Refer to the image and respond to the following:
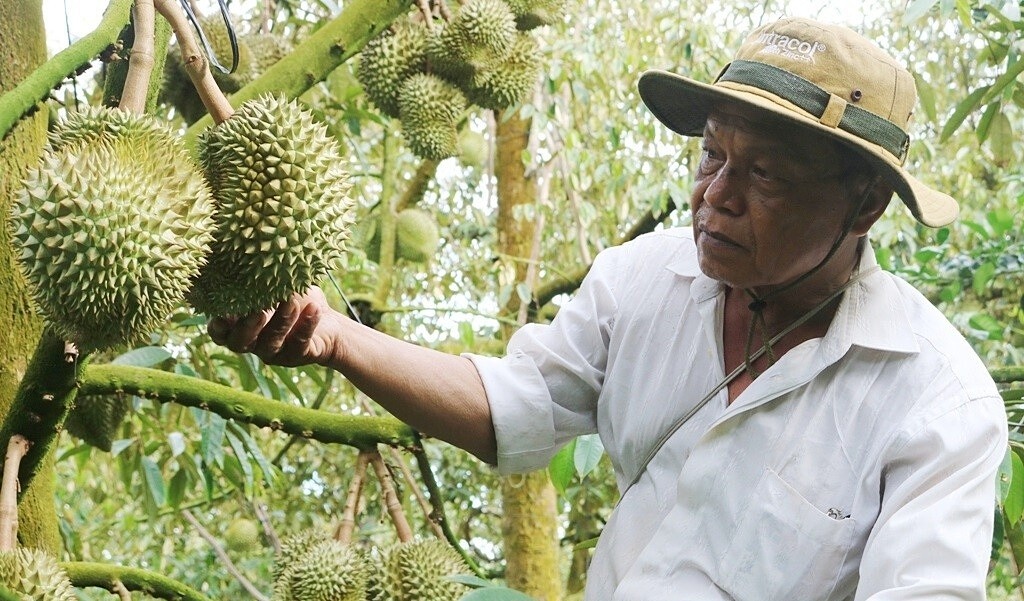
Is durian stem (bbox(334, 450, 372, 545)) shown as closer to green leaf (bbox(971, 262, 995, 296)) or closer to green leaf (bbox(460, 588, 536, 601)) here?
green leaf (bbox(460, 588, 536, 601))

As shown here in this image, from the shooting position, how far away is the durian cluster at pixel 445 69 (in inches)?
92.4

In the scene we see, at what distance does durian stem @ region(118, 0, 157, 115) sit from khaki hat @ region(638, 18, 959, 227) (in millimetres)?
688

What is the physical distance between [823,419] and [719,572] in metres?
0.23

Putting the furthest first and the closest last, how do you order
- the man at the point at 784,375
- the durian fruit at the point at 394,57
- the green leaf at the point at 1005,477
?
1. the durian fruit at the point at 394,57
2. the green leaf at the point at 1005,477
3. the man at the point at 784,375

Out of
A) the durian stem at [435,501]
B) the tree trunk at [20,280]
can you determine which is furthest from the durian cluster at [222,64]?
the durian stem at [435,501]

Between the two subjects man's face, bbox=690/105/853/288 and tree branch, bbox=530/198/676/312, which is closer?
man's face, bbox=690/105/853/288

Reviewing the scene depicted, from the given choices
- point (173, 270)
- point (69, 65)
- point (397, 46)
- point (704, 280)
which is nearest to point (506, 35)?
point (397, 46)

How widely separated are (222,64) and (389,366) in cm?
119

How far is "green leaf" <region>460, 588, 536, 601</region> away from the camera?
785 millimetres

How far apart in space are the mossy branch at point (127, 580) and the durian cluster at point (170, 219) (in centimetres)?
53

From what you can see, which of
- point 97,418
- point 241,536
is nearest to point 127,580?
point 97,418

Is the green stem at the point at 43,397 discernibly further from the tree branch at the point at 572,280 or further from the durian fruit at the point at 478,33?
the tree branch at the point at 572,280

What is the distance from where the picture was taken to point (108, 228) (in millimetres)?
954

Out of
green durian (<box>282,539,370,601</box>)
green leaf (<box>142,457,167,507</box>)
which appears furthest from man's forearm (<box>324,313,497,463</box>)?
green leaf (<box>142,457,167,507</box>)
